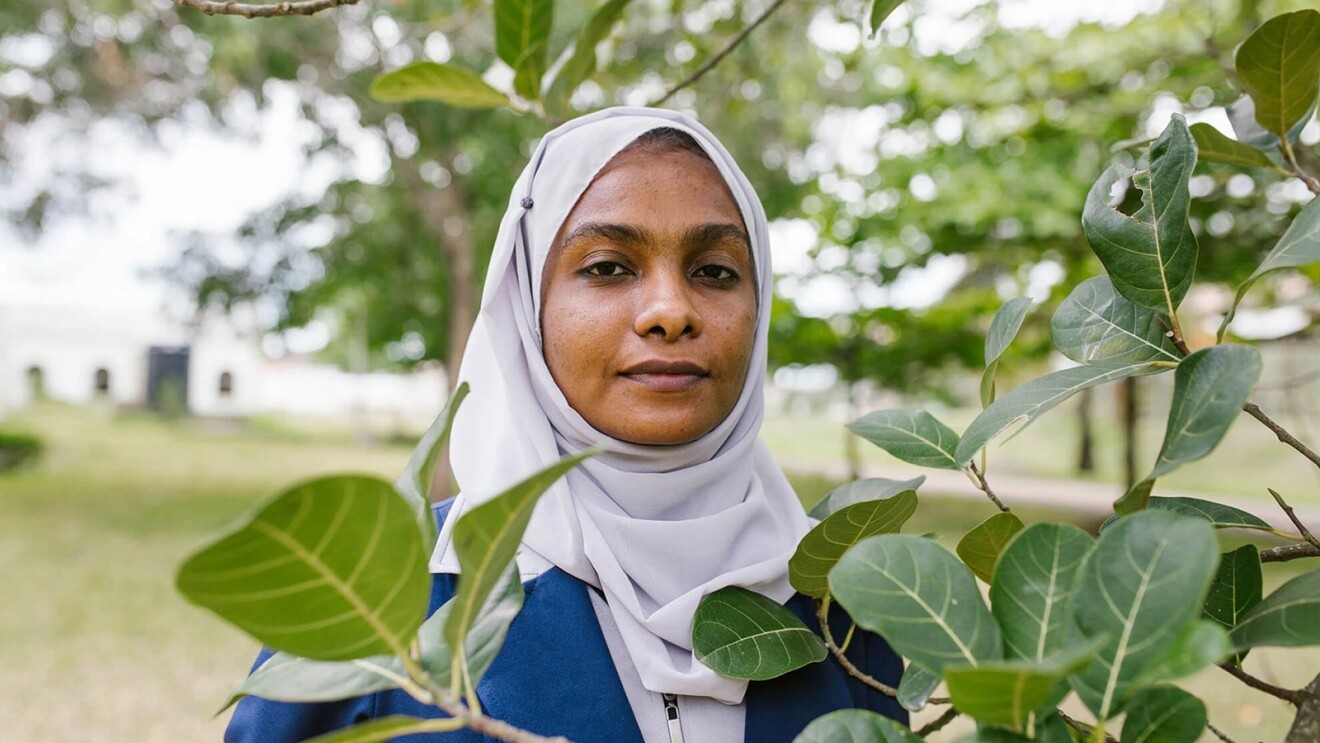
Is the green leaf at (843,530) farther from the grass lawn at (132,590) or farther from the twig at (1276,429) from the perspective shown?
the grass lawn at (132,590)

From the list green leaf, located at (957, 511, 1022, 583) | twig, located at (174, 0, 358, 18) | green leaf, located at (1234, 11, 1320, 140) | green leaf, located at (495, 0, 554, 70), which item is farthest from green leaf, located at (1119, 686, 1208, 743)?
green leaf, located at (495, 0, 554, 70)

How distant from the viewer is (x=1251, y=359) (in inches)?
21.0

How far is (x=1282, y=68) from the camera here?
775mm

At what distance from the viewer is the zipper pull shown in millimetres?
1039

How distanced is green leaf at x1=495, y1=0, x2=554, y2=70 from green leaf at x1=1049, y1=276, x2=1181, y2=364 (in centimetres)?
70

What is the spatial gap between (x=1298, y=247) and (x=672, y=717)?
75cm

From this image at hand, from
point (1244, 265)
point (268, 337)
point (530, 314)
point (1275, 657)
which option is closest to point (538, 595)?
point (530, 314)

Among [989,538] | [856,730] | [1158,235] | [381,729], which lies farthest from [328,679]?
[1158,235]

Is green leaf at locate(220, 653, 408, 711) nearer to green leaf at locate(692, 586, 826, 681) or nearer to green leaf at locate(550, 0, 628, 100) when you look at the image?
green leaf at locate(692, 586, 826, 681)

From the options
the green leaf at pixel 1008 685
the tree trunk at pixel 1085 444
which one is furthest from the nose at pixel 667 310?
the tree trunk at pixel 1085 444

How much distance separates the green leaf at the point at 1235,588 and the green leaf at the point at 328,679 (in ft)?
1.88

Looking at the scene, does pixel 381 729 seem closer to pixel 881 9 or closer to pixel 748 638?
pixel 748 638

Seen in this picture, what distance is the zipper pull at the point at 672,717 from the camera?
3.41 ft

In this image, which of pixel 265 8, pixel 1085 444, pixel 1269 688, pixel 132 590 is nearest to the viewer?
pixel 1269 688
